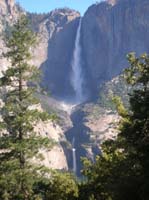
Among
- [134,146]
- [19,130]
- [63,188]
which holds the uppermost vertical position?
[19,130]

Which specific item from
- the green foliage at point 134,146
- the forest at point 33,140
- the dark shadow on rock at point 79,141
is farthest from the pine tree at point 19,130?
the dark shadow on rock at point 79,141

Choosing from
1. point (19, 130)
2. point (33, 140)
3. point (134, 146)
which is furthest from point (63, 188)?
point (134, 146)

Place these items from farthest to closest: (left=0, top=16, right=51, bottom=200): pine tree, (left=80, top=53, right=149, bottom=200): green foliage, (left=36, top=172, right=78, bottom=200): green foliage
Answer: (left=36, top=172, right=78, bottom=200): green foliage → (left=0, top=16, right=51, bottom=200): pine tree → (left=80, top=53, right=149, bottom=200): green foliage

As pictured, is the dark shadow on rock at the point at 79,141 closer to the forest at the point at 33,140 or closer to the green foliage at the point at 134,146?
the forest at the point at 33,140

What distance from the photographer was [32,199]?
104ft

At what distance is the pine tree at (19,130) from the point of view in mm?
29031

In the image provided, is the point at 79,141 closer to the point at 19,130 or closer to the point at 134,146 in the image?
the point at 19,130

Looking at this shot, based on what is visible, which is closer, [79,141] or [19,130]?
[19,130]

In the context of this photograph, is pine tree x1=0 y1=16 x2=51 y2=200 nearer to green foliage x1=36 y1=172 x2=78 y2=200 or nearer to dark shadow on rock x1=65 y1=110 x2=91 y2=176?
green foliage x1=36 y1=172 x2=78 y2=200

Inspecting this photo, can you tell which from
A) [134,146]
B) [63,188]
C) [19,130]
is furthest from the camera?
[63,188]

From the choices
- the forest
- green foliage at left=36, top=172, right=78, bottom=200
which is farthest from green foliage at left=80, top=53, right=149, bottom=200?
green foliage at left=36, top=172, right=78, bottom=200

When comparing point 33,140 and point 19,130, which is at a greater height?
point 19,130

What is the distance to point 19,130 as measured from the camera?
29625 mm

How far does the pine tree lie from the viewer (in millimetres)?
29031
